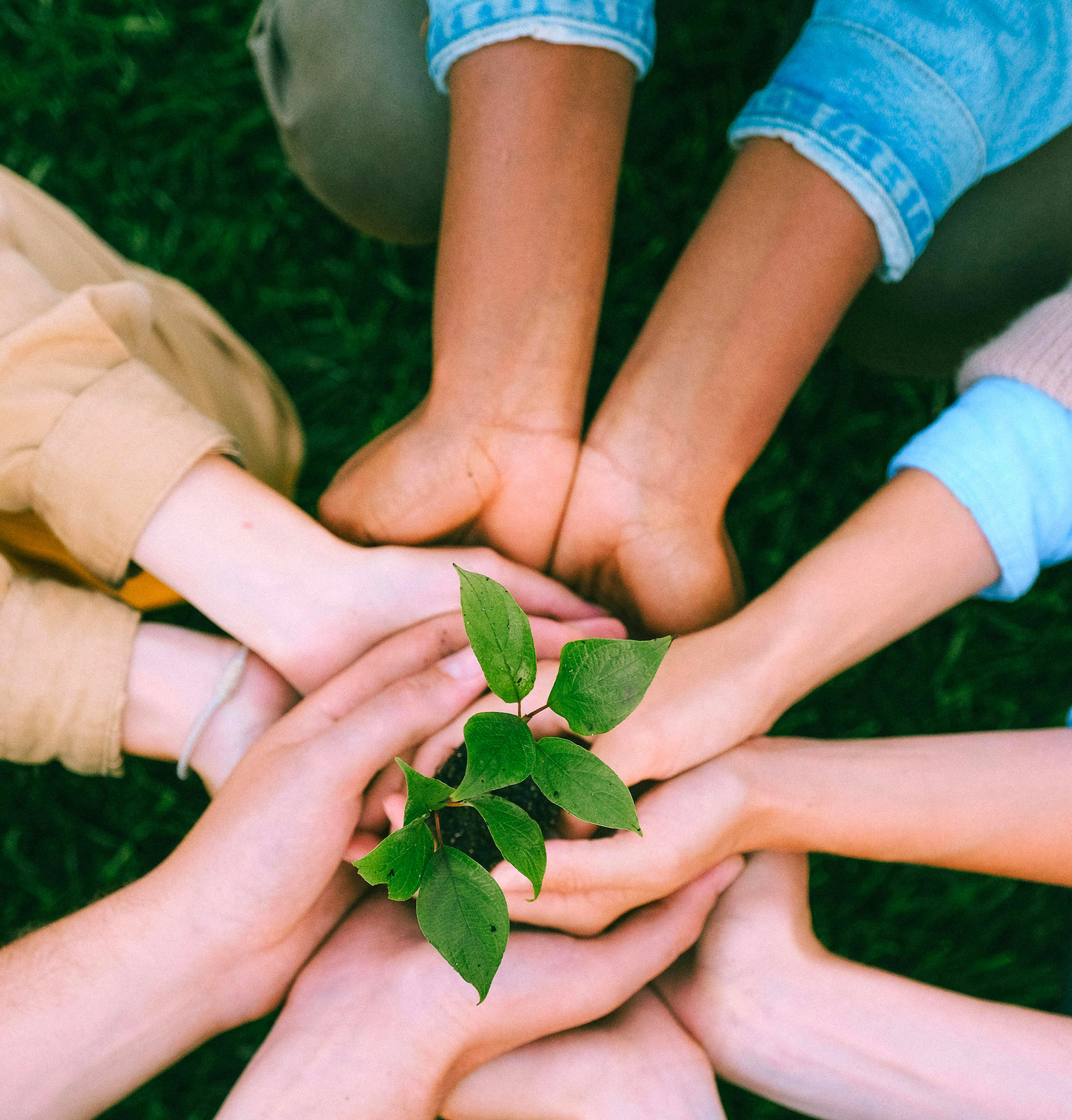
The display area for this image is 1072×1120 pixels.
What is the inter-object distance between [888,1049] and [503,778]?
0.68 m

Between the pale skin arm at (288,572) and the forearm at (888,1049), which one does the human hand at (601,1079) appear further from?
the pale skin arm at (288,572)

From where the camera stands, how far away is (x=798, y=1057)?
89cm

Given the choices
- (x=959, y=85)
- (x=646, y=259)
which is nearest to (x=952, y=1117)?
(x=959, y=85)

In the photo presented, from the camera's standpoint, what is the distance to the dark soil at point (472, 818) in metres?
0.80

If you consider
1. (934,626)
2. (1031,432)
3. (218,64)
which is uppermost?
(1031,432)

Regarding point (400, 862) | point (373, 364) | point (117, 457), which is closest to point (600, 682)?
point (400, 862)

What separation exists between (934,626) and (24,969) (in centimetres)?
151

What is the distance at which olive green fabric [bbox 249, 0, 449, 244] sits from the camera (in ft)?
3.71

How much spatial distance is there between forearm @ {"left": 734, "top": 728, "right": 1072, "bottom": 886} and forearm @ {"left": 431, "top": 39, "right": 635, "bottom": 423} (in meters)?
0.52

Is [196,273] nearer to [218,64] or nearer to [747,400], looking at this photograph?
[218,64]

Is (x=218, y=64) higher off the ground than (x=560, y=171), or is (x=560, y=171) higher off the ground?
(x=560, y=171)

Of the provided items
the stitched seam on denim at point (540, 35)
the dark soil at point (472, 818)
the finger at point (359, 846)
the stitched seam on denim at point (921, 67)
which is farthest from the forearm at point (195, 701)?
the stitched seam on denim at point (921, 67)

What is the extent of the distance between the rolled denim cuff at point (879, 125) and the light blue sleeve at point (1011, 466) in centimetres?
22

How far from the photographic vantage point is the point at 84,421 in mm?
927
